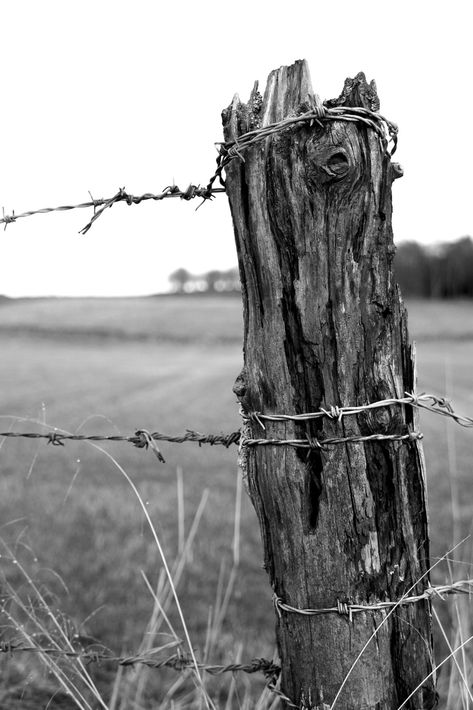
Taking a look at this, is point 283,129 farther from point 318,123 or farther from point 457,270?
point 457,270

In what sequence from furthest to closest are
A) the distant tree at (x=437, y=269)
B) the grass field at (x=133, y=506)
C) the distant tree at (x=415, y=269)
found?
the distant tree at (x=437, y=269)
the distant tree at (x=415, y=269)
the grass field at (x=133, y=506)

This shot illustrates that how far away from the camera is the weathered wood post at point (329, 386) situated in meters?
1.37

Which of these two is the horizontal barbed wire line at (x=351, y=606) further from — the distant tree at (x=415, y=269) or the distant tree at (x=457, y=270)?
the distant tree at (x=457, y=270)

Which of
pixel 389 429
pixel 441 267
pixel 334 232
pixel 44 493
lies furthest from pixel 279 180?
pixel 441 267

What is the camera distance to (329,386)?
142 centimetres

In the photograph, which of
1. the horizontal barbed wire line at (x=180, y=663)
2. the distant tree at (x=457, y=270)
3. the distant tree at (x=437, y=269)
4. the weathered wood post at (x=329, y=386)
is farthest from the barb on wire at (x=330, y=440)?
the distant tree at (x=457, y=270)

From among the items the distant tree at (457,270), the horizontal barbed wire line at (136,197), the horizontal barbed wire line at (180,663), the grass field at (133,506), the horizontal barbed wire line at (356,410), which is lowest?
the grass field at (133,506)

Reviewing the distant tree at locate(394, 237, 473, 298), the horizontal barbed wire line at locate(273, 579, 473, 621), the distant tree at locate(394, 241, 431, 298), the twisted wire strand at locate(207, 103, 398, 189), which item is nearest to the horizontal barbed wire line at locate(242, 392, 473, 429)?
the horizontal barbed wire line at locate(273, 579, 473, 621)

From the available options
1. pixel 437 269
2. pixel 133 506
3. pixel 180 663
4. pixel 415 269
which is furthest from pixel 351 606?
pixel 437 269

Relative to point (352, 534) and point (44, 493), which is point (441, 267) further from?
point (352, 534)

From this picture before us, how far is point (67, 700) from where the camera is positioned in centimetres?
264

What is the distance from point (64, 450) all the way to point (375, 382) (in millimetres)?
7329

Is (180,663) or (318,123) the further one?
(180,663)

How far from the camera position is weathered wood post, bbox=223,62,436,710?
1370mm
